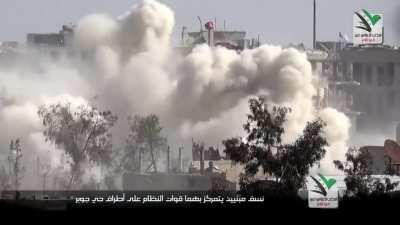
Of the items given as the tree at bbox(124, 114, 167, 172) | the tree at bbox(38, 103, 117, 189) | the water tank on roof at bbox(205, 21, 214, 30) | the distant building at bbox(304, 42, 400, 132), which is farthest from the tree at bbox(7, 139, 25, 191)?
the water tank on roof at bbox(205, 21, 214, 30)

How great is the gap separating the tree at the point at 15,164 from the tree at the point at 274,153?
13.7m

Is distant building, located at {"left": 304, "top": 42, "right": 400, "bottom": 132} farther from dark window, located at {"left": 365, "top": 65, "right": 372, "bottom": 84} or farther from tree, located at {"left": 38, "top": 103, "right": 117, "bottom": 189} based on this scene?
tree, located at {"left": 38, "top": 103, "right": 117, "bottom": 189}

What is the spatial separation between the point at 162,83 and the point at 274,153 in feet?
107

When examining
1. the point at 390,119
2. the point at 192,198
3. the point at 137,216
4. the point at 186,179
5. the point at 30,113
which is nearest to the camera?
the point at 137,216

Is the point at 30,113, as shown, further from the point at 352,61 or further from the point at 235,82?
the point at 352,61

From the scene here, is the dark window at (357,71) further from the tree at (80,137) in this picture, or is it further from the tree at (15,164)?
the tree at (15,164)

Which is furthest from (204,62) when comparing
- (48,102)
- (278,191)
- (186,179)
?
(278,191)

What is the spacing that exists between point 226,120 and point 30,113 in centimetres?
1100

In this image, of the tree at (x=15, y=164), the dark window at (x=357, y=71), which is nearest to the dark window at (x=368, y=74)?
the dark window at (x=357, y=71)

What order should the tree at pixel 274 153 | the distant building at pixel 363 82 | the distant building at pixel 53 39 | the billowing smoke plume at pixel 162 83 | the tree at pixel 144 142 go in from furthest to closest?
1. the distant building at pixel 53 39
2. the distant building at pixel 363 82
3. the billowing smoke plume at pixel 162 83
4. the tree at pixel 144 142
5. the tree at pixel 274 153

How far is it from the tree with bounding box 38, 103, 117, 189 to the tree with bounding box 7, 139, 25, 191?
1.58 metres

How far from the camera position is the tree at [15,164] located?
160ft

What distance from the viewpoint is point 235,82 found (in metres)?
66.6

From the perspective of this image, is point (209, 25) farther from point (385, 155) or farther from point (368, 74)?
point (385, 155)
